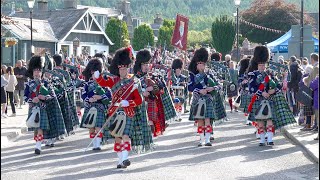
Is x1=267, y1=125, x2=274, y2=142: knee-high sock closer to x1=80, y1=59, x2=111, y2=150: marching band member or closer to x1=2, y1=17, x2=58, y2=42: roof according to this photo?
x1=80, y1=59, x2=111, y2=150: marching band member

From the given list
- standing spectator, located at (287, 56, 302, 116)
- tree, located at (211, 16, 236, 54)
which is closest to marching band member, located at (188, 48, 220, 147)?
standing spectator, located at (287, 56, 302, 116)

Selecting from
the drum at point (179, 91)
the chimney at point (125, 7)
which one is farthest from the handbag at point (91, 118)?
the chimney at point (125, 7)

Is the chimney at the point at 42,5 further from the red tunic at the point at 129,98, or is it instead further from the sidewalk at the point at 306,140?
the red tunic at the point at 129,98

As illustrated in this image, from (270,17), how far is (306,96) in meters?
48.0

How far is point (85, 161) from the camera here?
1287cm

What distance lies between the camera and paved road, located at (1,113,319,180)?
11.1 metres

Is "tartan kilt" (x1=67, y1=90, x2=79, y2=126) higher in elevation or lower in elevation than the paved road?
higher

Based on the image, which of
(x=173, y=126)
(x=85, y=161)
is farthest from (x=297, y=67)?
(x=85, y=161)

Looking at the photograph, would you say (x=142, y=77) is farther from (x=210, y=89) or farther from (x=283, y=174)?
(x=283, y=174)

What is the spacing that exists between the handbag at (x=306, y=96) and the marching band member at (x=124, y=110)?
5.48m

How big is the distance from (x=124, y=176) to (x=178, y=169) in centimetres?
113

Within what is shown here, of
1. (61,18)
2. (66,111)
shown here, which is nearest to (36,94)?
(66,111)

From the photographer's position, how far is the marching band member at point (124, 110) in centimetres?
1150

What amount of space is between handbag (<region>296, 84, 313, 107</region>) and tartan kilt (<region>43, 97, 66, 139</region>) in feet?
16.6
